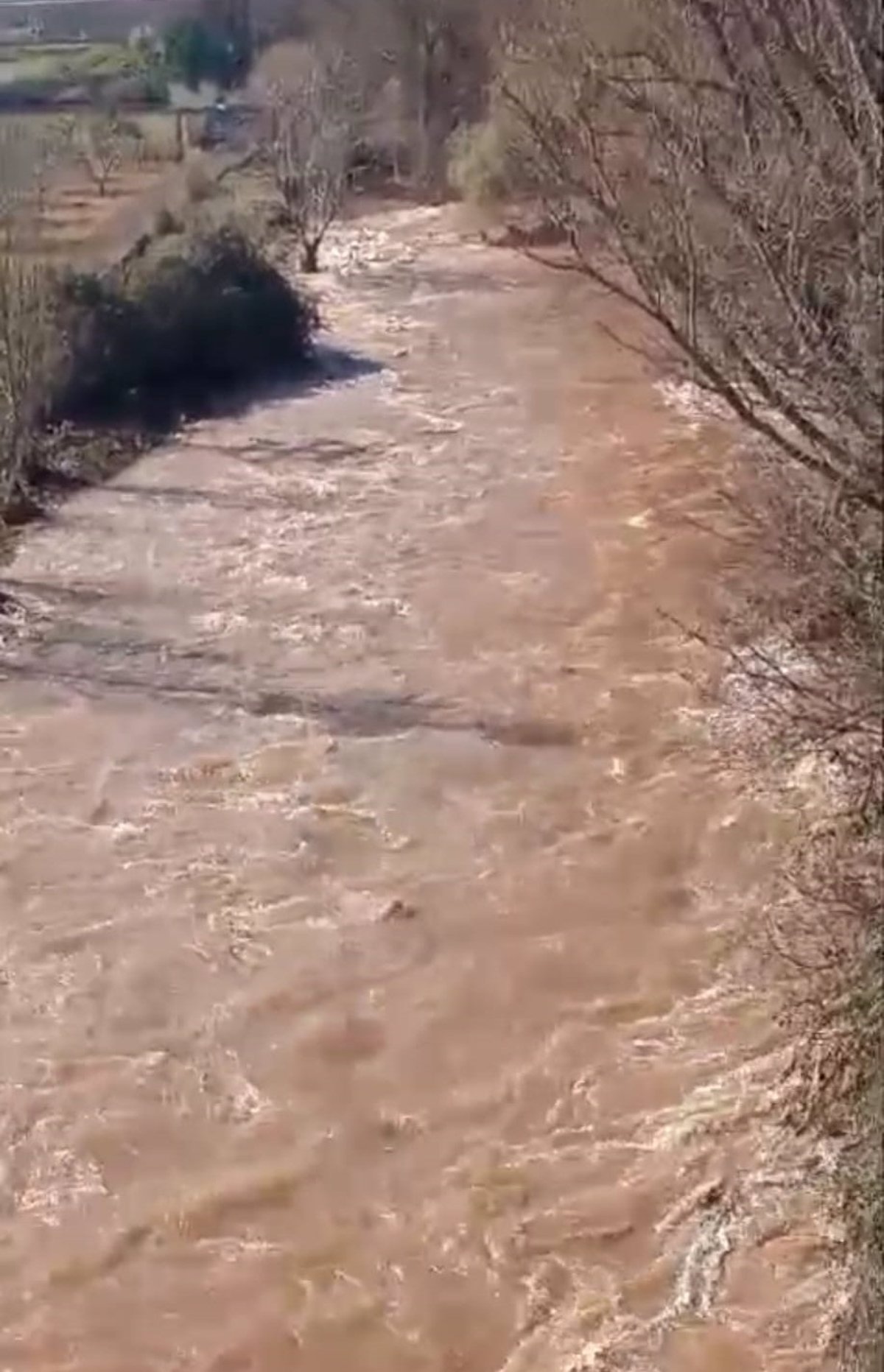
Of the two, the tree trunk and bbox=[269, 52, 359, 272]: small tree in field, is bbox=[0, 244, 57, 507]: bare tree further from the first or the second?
bbox=[269, 52, 359, 272]: small tree in field

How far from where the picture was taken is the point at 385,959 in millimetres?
9766

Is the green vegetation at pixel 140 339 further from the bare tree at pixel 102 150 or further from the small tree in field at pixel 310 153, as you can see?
the small tree in field at pixel 310 153

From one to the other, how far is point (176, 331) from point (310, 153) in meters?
8.10

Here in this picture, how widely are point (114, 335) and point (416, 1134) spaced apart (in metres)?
13.2

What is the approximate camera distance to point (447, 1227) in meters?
7.94

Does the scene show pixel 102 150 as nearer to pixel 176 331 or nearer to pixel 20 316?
pixel 176 331

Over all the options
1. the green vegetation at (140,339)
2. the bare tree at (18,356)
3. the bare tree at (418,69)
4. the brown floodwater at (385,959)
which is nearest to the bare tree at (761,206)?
the brown floodwater at (385,959)

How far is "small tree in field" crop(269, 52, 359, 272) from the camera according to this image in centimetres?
2770

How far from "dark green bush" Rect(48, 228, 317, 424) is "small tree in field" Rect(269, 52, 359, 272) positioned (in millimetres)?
4854

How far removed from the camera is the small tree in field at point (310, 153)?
27.7 m

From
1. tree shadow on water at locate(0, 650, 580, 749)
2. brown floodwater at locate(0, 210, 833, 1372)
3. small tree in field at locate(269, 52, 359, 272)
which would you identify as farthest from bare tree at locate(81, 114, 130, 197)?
tree shadow on water at locate(0, 650, 580, 749)

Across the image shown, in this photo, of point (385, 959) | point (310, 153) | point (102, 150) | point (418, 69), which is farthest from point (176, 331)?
point (418, 69)

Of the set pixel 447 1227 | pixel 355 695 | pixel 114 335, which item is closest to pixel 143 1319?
pixel 447 1227

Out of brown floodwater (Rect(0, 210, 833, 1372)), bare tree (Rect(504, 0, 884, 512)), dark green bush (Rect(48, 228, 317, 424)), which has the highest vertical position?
bare tree (Rect(504, 0, 884, 512))
